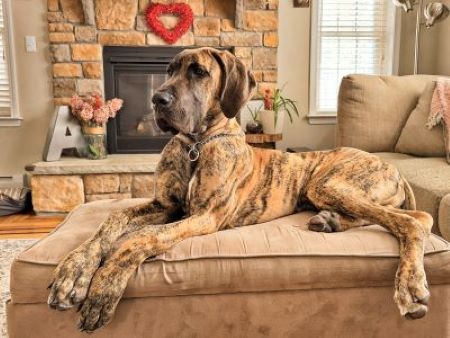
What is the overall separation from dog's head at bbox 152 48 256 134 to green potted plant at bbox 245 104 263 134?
2322 millimetres

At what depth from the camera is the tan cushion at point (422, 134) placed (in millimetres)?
2811

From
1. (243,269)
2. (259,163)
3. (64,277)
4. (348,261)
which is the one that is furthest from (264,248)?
(64,277)

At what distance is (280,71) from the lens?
4355mm

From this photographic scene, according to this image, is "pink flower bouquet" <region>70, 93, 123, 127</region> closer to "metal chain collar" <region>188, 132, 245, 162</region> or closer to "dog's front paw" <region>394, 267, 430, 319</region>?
"metal chain collar" <region>188, 132, 245, 162</region>

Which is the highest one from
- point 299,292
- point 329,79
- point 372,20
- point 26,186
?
point 372,20

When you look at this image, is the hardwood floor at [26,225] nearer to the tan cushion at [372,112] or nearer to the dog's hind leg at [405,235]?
the tan cushion at [372,112]

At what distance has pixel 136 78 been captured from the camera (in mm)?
4082

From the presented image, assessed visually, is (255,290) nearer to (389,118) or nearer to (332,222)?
(332,222)

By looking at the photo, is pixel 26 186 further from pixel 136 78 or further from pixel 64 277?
pixel 64 277

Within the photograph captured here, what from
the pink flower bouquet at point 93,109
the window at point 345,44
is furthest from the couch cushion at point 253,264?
the window at point 345,44

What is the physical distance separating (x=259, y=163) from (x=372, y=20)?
324 centimetres

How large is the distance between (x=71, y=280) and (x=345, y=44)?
3879 millimetres

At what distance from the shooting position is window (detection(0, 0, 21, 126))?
3877 mm

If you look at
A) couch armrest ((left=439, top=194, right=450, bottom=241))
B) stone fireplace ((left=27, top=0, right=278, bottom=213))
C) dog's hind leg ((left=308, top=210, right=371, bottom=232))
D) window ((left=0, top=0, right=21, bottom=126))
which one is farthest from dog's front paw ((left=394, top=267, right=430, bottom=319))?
window ((left=0, top=0, right=21, bottom=126))
